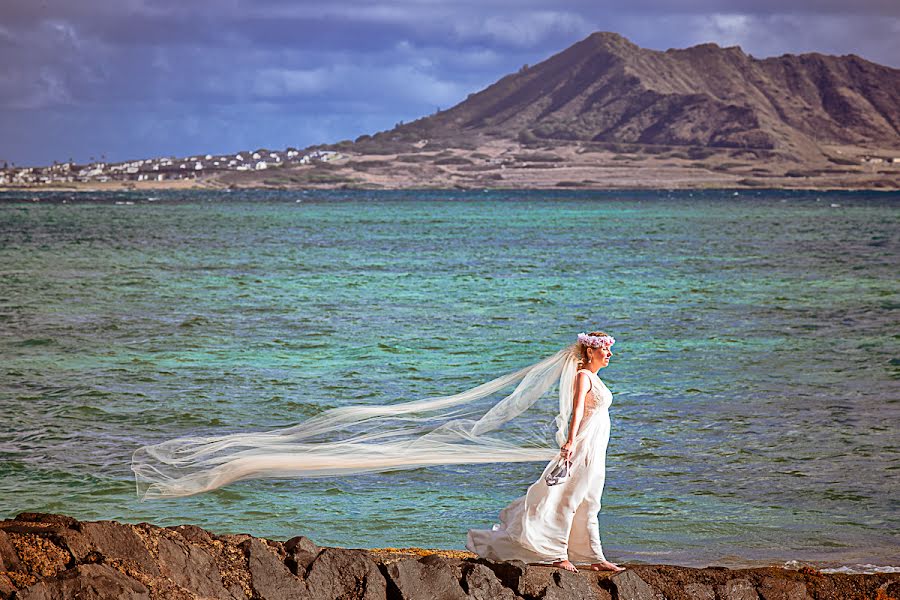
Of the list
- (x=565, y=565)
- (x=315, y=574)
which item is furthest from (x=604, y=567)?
(x=315, y=574)

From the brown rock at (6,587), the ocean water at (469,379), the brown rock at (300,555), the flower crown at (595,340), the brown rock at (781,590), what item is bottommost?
the ocean water at (469,379)

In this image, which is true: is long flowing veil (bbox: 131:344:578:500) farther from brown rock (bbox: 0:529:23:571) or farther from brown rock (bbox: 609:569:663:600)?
brown rock (bbox: 0:529:23:571)

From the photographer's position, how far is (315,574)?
657cm

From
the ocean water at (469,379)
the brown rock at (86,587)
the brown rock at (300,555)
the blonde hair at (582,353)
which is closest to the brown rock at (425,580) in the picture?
the brown rock at (300,555)

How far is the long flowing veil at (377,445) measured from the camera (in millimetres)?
Result: 8055

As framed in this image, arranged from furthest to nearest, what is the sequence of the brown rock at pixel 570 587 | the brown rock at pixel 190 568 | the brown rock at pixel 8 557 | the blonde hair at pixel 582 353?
the blonde hair at pixel 582 353 < the brown rock at pixel 570 587 < the brown rock at pixel 190 568 < the brown rock at pixel 8 557

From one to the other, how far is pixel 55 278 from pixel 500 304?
16.2m

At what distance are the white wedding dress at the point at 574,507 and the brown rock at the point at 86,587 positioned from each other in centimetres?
257

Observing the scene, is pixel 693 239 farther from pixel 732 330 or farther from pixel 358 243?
pixel 732 330

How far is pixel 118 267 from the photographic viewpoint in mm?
42469

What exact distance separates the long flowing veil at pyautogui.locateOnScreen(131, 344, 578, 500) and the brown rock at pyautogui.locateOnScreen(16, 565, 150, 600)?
8.36ft

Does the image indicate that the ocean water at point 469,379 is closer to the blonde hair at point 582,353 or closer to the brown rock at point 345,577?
the blonde hair at point 582,353

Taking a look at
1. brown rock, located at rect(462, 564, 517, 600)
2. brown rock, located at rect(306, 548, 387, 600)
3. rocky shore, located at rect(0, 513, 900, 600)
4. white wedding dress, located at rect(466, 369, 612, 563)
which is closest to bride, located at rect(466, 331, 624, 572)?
white wedding dress, located at rect(466, 369, 612, 563)

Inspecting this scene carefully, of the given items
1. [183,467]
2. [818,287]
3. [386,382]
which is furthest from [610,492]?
[818,287]
